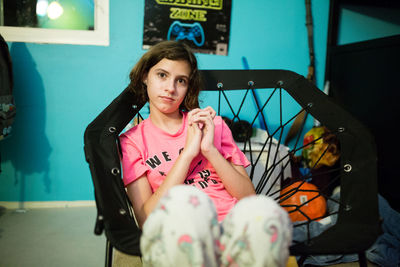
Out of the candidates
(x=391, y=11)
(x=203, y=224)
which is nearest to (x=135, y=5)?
(x=203, y=224)

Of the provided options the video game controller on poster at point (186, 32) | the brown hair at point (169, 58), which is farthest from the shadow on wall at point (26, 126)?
the brown hair at point (169, 58)

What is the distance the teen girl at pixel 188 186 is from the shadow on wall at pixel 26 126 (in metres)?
1.10

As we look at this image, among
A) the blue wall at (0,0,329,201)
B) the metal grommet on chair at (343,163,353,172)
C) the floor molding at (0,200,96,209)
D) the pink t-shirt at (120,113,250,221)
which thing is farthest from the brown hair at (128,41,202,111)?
the floor molding at (0,200,96,209)

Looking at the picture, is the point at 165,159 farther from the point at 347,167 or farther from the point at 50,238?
the point at 50,238

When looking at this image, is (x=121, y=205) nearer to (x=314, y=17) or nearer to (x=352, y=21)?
(x=314, y=17)

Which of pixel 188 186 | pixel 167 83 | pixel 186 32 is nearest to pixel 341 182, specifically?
pixel 188 186

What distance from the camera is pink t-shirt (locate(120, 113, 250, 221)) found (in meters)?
0.84

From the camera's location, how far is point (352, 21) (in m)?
2.06

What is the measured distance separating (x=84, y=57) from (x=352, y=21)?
1.81 metres

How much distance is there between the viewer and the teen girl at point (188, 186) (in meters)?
0.52

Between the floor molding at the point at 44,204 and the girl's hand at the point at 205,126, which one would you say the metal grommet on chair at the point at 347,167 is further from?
the floor molding at the point at 44,204

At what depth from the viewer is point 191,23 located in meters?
1.83

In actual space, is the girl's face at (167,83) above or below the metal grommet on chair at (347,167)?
above

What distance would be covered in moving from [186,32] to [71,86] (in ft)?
2.56
